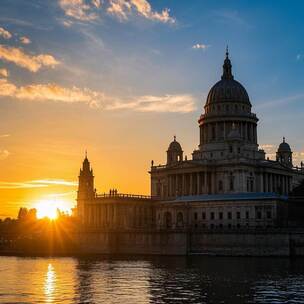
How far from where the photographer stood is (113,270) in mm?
89688

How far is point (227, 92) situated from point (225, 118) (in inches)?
→ 265

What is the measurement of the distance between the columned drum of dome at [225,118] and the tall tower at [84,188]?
83.3 ft

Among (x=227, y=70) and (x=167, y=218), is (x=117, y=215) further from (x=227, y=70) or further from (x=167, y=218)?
(x=227, y=70)

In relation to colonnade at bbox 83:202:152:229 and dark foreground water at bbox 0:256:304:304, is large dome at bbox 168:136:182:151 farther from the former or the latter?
dark foreground water at bbox 0:256:304:304

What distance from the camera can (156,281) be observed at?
7506 centimetres

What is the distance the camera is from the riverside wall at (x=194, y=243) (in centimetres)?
10912

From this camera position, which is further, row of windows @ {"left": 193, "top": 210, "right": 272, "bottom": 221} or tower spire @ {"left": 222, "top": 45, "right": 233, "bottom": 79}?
tower spire @ {"left": 222, "top": 45, "right": 233, "bottom": 79}

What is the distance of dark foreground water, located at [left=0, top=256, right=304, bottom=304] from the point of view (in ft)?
204

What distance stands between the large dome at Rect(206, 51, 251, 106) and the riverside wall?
4631 centimetres

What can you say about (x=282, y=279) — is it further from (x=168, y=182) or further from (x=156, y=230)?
(x=168, y=182)

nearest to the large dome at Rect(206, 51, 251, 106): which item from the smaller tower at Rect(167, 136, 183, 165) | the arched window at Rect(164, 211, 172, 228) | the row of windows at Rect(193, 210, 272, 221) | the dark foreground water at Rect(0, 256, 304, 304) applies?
the smaller tower at Rect(167, 136, 183, 165)

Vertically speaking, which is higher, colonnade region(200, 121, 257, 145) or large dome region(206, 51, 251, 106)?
large dome region(206, 51, 251, 106)

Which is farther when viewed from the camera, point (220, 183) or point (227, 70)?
point (227, 70)

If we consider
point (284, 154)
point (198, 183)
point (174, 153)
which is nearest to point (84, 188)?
point (174, 153)
